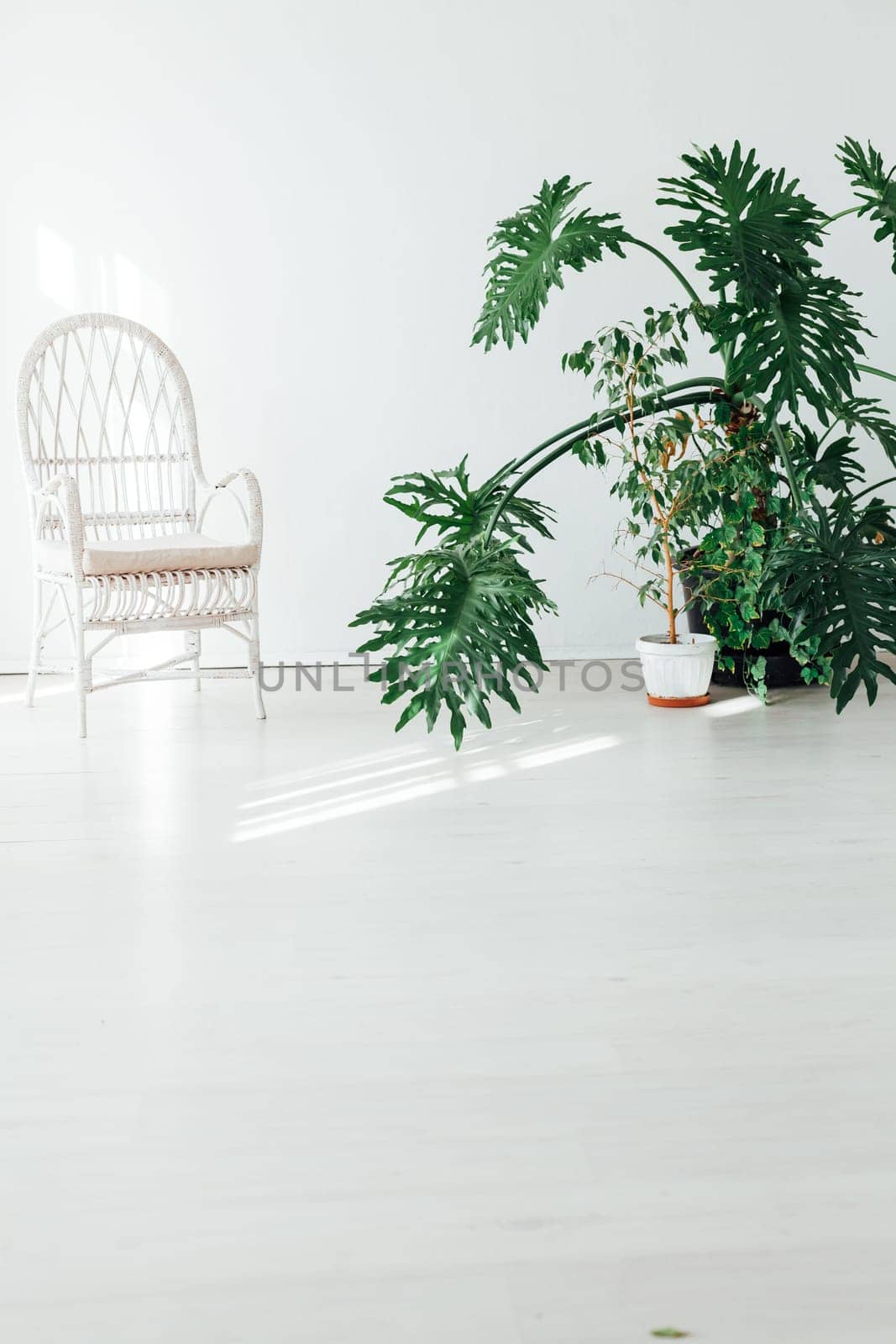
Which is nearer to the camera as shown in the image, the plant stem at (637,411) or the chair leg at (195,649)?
the plant stem at (637,411)

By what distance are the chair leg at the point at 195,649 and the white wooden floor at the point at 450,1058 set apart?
925 millimetres

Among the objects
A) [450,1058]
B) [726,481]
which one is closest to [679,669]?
[726,481]

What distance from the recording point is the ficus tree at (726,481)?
2.75m

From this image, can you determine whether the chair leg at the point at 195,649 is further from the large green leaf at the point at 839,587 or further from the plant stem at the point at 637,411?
the large green leaf at the point at 839,587

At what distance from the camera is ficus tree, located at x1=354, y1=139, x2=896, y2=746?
9.03ft

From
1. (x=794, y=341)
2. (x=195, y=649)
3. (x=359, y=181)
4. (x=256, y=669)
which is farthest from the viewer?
(x=359, y=181)

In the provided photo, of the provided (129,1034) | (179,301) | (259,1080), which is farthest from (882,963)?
(179,301)

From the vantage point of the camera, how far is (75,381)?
4070mm

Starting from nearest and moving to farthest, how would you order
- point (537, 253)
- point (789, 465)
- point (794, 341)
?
point (794, 341)
point (789, 465)
point (537, 253)

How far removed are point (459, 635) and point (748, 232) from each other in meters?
1.12

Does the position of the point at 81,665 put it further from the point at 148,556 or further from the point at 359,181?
the point at 359,181

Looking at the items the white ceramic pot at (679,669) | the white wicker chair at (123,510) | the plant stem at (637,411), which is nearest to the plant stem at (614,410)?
the plant stem at (637,411)

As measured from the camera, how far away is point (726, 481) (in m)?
3.24

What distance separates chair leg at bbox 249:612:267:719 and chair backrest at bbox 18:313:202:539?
1.73 ft
